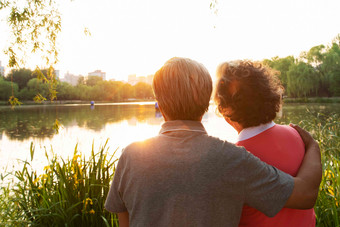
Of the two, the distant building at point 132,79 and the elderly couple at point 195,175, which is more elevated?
the distant building at point 132,79

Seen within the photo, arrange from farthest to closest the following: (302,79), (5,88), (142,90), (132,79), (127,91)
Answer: (132,79)
(142,90)
(127,91)
(5,88)
(302,79)

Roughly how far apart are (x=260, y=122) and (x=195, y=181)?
1.36 ft

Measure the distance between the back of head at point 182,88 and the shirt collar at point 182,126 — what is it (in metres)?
0.02

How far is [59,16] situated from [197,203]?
300 centimetres

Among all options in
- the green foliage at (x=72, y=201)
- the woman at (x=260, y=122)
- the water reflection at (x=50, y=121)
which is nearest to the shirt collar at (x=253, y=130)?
the woman at (x=260, y=122)

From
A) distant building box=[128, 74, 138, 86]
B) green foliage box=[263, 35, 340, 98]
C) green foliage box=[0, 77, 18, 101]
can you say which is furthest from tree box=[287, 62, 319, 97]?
distant building box=[128, 74, 138, 86]

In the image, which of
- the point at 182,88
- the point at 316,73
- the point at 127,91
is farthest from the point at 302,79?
the point at 127,91

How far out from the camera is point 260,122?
108cm

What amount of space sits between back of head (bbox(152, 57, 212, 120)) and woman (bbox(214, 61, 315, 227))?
8.3 inches

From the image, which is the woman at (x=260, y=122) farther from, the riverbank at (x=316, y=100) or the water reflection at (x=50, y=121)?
the riverbank at (x=316, y=100)

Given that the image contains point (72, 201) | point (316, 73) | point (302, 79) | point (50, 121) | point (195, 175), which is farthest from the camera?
point (316, 73)

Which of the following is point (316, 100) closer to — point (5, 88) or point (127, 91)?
point (5, 88)

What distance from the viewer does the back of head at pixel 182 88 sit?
2.92 ft

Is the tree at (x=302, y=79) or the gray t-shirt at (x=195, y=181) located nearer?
the gray t-shirt at (x=195, y=181)
